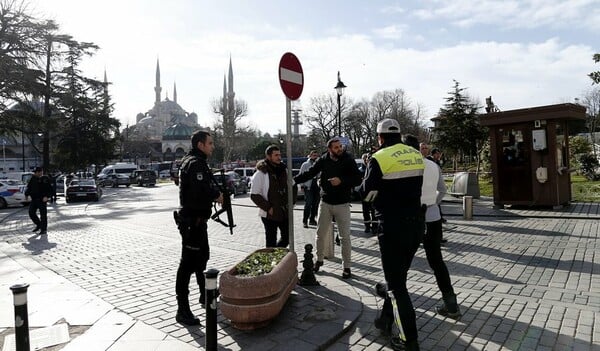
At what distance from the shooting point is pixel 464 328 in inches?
165

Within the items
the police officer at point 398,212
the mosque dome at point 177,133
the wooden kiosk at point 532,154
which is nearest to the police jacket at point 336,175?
the police officer at point 398,212

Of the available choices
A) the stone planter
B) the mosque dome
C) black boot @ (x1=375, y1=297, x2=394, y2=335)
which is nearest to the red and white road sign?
the stone planter

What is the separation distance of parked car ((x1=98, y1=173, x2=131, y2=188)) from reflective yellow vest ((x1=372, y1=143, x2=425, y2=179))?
1865 inches

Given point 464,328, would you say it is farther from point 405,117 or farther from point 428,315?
point 405,117

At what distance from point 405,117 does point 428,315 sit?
59.8m

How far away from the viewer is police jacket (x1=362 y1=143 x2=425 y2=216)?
141 inches

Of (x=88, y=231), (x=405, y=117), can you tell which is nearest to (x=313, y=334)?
(x=88, y=231)

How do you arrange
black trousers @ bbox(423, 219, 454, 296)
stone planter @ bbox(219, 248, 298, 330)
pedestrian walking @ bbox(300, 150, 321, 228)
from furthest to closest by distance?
1. pedestrian walking @ bbox(300, 150, 321, 228)
2. black trousers @ bbox(423, 219, 454, 296)
3. stone planter @ bbox(219, 248, 298, 330)

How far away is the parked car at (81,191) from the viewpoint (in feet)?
83.4

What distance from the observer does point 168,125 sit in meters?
134

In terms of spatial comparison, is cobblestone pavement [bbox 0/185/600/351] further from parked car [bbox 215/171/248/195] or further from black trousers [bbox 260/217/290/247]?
parked car [bbox 215/171/248/195]

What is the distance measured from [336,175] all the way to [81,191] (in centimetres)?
2374

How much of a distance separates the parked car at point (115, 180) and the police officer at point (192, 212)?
45.8 metres

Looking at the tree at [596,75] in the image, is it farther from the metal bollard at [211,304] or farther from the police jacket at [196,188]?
the metal bollard at [211,304]
